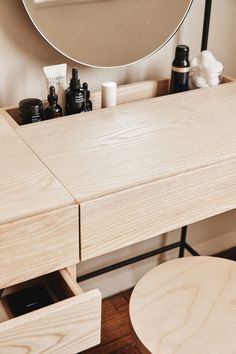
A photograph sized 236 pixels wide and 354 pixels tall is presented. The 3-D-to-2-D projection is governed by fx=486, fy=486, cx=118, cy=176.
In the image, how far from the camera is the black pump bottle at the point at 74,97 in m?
1.16

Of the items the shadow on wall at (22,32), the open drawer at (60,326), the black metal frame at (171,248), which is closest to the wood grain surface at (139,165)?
the open drawer at (60,326)

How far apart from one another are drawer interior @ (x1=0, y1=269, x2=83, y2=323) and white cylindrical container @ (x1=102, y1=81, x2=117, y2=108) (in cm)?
46

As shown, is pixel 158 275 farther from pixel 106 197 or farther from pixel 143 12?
pixel 143 12

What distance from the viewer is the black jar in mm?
1131

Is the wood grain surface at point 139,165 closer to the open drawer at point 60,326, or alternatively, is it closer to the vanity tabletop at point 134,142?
the vanity tabletop at point 134,142

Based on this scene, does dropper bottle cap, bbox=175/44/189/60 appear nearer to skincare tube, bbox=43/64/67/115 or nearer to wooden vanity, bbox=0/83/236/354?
wooden vanity, bbox=0/83/236/354

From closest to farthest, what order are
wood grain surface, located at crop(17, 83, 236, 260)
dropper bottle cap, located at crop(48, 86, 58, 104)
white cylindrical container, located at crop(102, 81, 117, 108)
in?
wood grain surface, located at crop(17, 83, 236, 260)
dropper bottle cap, located at crop(48, 86, 58, 104)
white cylindrical container, located at crop(102, 81, 117, 108)

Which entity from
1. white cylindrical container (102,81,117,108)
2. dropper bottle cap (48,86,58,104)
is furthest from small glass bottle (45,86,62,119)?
white cylindrical container (102,81,117,108)

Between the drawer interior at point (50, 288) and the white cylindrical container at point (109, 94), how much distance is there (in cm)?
46

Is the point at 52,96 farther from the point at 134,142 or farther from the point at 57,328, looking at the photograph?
the point at 57,328

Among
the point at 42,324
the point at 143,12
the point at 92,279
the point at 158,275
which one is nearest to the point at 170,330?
the point at 158,275

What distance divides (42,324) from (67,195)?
228 millimetres

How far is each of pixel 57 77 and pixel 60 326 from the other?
59 cm

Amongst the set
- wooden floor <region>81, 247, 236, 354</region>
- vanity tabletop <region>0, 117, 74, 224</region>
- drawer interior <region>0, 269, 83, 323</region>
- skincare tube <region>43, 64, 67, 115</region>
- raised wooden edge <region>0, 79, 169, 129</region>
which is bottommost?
wooden floor <region>81, 247, 236, 354</region>
